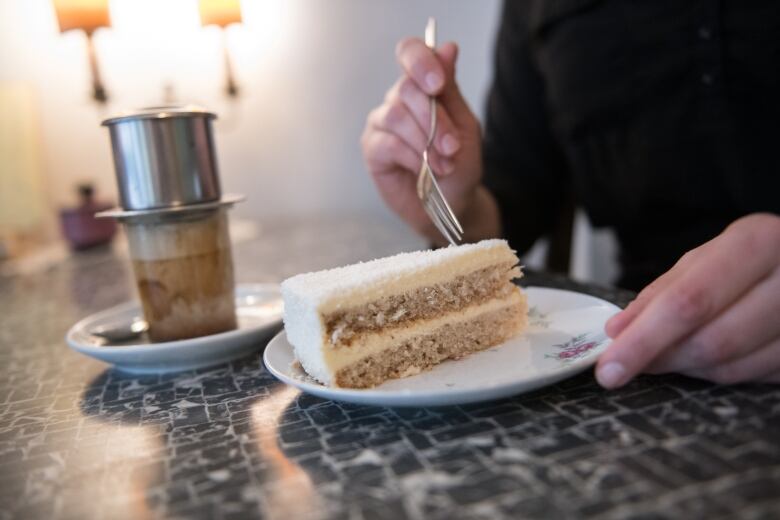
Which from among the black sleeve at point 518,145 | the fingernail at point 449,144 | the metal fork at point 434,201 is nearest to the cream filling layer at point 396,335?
the metal fork at point 434,201

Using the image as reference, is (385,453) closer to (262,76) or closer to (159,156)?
(159,156)

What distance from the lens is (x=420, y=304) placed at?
0.66 metres

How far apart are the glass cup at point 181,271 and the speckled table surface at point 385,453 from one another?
0.10 metres

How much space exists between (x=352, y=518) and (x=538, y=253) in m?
1.92

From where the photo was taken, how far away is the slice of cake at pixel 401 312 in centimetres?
60

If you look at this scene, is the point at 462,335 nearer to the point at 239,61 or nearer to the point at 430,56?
the point at 430,56

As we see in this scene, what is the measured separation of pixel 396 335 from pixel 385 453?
0.17 metres

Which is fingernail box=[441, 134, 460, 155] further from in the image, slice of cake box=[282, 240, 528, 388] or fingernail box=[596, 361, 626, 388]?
fingernail box=[596, 361, 626, 388]

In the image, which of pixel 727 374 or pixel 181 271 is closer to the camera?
pixel 727 374

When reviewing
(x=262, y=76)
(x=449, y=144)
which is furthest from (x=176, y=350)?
(x=262, y=76)

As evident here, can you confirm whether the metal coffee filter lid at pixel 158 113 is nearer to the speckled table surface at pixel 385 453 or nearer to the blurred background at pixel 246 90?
the speckled table surface at pixel 385 453

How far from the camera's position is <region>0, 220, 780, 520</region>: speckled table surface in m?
0.39

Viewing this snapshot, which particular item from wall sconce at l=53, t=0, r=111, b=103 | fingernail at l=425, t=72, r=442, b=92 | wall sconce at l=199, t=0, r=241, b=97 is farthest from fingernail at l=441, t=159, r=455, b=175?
wall sconce at l=53, t=0, r=111, b=103

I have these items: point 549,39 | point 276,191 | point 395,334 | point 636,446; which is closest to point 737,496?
point 636,446
